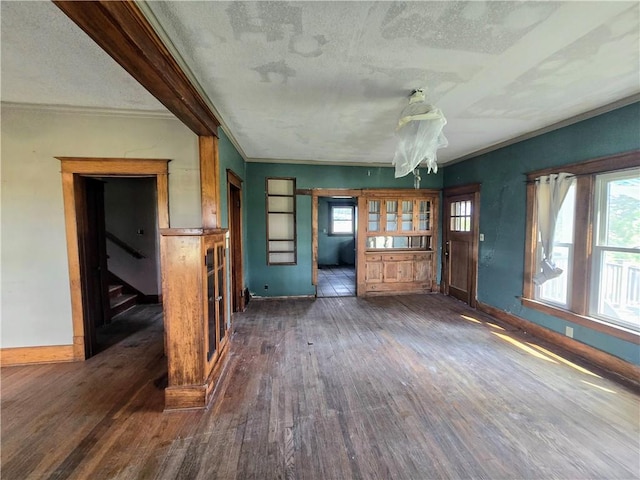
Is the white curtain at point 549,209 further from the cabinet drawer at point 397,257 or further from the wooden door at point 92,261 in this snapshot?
the wooden door at point 92,261

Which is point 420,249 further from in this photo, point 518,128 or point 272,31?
point 272,31

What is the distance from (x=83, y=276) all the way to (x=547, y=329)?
208 inches

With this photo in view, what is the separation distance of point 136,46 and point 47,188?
224cm

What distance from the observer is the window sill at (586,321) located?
8.07 ft

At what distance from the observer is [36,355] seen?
2701mm

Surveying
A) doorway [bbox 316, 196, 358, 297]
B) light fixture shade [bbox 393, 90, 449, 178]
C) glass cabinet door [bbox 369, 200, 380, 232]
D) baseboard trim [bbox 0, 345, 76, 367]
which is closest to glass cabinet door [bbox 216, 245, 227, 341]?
baseboard trim [bbox 0, 345, 76, 367]

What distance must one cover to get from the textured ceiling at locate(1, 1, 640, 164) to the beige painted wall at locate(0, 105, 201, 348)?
22 centimetres

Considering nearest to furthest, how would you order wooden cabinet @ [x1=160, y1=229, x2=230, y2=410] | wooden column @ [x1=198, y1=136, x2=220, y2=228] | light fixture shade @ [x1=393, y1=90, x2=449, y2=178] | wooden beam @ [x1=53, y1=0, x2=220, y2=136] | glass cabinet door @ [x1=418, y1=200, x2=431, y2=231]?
wooden beam @ [x1=53, y1=0, x2=220, y2=136], wooden cabinet @ [x1=160, y1=229, x2=230, y2=410], light fixture shade @ [x1=393, y1=90, x2=449, y2=178], wooden column @ [x1=198, y1=136, x2=220, y2=228], glass cabinet door @ [x1=418, y1=200, x2=431, y2=231]

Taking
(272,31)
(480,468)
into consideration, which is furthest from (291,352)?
(272,31)

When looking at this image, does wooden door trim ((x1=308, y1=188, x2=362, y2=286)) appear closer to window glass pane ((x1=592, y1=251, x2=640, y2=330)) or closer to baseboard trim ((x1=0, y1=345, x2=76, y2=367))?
window glass pane ((x1=592, y1=251, x2=640, y2=330))

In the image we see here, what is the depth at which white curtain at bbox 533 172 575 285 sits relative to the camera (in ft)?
10.0

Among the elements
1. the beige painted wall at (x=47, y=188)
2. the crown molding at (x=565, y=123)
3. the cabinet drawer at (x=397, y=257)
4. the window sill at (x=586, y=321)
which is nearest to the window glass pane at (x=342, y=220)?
the cabinet drawer at (x=397, y=257)

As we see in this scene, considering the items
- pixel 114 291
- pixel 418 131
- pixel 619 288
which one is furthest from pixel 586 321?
pixel 114 291

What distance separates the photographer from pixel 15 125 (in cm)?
259
